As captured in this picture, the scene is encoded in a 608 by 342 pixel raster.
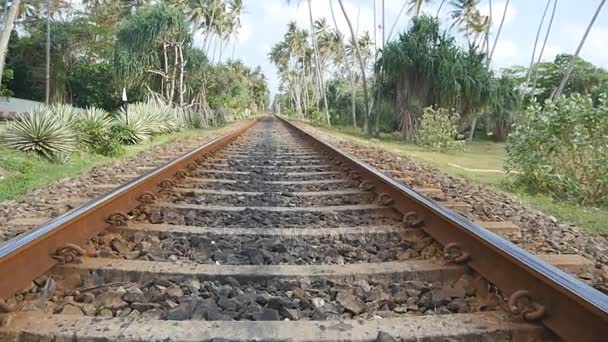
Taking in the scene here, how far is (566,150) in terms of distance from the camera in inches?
245

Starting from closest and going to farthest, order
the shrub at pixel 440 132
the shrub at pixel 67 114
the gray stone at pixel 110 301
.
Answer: the gray stone at pixel 110 301 < the shrub at pixel 67 114 < the shrub at pixel 440 132

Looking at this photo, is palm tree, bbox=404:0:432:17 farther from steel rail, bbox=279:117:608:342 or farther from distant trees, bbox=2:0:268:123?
steel rail, bbox=279:117:608:342

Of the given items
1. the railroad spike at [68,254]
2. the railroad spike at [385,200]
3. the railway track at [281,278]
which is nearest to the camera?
the railway track at [281,278]

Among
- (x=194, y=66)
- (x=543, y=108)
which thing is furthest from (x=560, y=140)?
(x=194, y=66)

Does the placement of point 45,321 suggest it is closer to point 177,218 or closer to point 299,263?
point 299,263

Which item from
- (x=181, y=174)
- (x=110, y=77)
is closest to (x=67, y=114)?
(x=181, y=174)

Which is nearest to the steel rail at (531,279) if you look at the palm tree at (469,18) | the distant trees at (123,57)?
the distant trees at (123,57)

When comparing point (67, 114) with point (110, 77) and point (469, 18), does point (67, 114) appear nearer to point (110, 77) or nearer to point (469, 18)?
point (110, 77)

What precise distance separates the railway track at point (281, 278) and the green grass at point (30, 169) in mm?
2484

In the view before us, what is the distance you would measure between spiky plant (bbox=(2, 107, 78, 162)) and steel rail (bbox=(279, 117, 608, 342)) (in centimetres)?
675

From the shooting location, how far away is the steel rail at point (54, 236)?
183 cm

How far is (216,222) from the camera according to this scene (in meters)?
3.18

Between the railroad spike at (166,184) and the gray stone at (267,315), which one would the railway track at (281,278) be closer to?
the gray stone at (267,315)

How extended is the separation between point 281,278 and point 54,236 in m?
1.12
